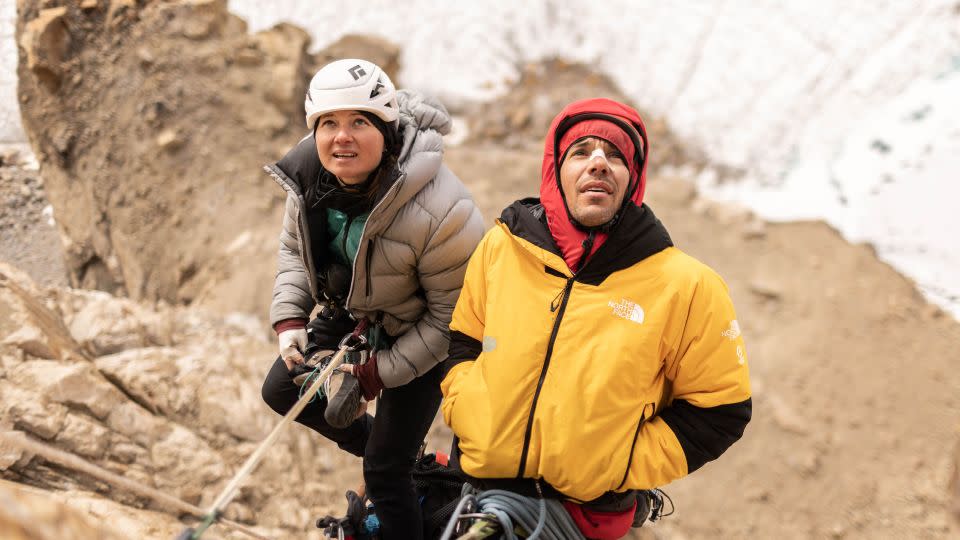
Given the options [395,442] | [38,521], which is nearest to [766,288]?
[395,442]

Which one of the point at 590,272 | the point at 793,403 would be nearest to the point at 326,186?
the point at 590,272

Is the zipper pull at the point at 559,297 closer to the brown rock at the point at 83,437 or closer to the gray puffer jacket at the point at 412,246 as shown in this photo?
the gray puffer jacket at the point at 412,246

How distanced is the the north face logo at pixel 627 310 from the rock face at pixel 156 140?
15.8 ft

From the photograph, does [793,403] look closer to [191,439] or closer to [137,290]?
[191,439]

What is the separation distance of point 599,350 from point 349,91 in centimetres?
140

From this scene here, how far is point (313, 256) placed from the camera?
120 inches

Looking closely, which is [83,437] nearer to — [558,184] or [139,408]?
[139,408]

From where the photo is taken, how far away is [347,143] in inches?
105

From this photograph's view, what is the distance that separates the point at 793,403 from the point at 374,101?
15.5 feet

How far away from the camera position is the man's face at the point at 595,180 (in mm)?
2406

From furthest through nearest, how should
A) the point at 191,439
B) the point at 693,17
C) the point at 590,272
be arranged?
the point at 693,17
the point at 191,439
the point at 590,272

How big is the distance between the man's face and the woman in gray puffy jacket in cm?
62

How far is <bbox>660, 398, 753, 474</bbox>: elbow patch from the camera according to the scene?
2.35 m

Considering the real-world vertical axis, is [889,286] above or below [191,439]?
below
